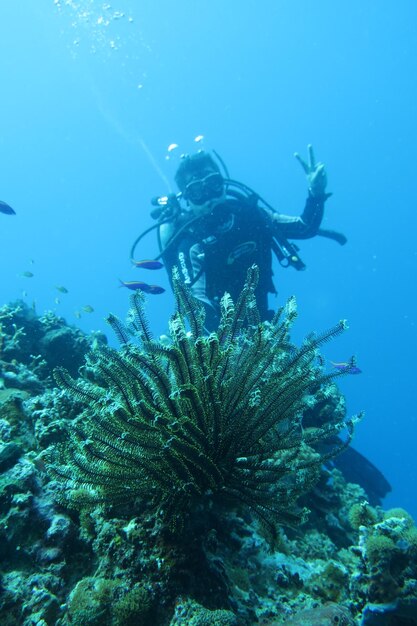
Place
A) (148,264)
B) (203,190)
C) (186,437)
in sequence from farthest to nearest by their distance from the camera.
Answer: (203,190) → (148,264) → (186,437)

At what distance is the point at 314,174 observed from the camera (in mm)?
7633

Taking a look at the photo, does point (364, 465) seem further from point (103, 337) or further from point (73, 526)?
point (73, 526)

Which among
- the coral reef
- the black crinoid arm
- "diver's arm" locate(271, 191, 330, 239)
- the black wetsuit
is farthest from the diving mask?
the black crinoid arm

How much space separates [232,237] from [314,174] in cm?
211

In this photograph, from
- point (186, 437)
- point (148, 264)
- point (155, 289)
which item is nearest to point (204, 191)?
point (148, 264)

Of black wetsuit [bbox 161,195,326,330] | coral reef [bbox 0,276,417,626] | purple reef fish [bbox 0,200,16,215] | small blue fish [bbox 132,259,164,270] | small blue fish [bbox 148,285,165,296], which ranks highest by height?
black wetsuit [bbox 161,195,326,330]

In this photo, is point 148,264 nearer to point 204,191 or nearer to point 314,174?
point 204,191

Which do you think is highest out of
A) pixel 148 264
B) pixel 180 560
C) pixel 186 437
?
pixel 148 264

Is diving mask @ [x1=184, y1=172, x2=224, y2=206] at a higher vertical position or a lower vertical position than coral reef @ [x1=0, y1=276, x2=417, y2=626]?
higher

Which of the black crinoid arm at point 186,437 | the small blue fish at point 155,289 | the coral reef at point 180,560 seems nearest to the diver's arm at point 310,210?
the small blue fish at point 155,289

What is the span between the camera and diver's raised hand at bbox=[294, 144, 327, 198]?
298 inches

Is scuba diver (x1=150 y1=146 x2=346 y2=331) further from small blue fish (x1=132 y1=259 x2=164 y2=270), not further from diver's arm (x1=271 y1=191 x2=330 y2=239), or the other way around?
small blue fish (x1=132 y1=259 x2=164 y2=270)

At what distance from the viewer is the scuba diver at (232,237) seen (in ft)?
26.7

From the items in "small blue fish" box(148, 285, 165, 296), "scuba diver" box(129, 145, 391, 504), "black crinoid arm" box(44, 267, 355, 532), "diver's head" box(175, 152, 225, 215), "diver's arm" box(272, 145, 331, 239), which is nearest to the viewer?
"black crinoid arm" box(44, 267, 355, 532)
